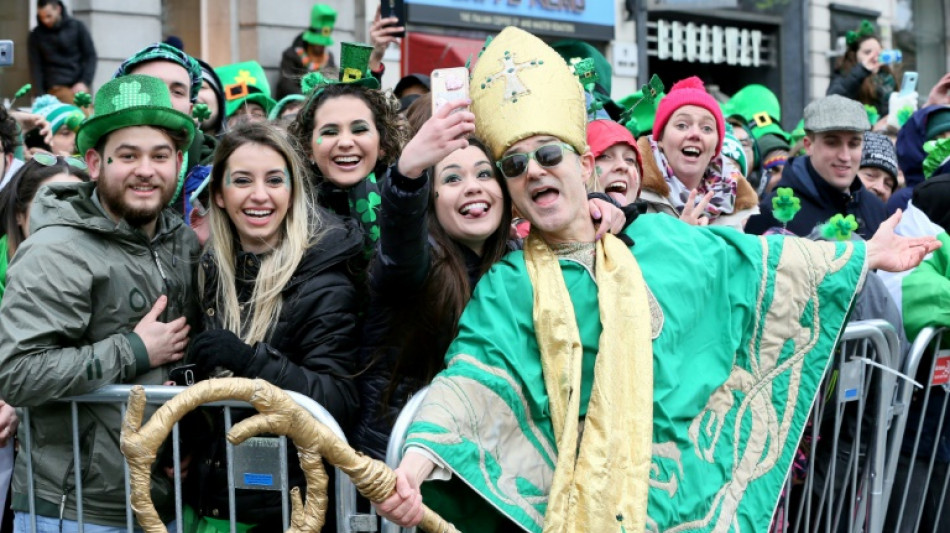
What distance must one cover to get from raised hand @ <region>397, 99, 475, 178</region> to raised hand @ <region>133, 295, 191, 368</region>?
902mm

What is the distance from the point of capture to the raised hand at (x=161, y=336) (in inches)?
143

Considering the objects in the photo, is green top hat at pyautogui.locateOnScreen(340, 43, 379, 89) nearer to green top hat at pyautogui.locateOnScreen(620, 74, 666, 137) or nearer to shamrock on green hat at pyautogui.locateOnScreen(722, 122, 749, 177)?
green top hat at pyautogui.locateOnScreen(620, 74, 666, 137)

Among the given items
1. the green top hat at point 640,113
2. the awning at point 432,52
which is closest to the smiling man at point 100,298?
the green top hat at point 640,113

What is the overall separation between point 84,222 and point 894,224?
94.9 inches

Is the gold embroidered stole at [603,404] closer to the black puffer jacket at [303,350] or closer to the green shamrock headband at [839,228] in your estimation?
the black puffer jacket at [303,350]

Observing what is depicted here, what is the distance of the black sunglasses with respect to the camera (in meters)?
3.57

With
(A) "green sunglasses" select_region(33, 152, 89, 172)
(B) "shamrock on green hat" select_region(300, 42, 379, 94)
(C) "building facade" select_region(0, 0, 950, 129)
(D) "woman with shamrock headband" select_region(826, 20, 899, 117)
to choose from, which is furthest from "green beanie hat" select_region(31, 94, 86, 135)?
(D) "woman with shamrock headband" select_region(826, 20, 899, 117)

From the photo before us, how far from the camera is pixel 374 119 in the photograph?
438 centimetres

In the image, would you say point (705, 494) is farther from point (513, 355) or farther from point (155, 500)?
point (155, 500)

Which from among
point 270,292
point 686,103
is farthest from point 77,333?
point 686,103

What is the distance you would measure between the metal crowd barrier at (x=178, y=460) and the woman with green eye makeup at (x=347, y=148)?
1010 mm

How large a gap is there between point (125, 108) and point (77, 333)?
2.27 ft

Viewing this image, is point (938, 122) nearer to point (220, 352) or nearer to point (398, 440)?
point (398, 440)

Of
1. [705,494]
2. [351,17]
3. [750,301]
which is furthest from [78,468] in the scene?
[351,17]
